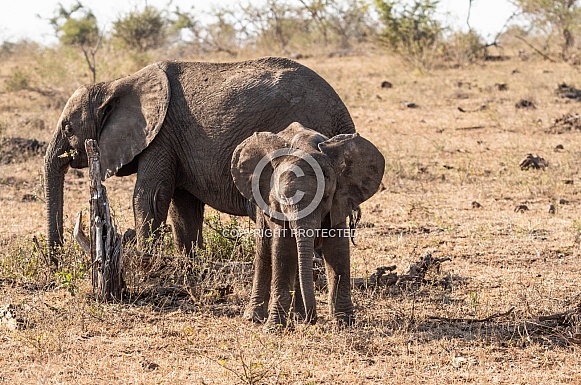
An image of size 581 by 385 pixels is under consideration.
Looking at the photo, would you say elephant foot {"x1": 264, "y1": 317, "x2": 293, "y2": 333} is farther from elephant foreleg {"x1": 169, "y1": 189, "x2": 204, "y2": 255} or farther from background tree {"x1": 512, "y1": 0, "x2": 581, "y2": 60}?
background tree {"x1": 512, "y1": 0, "x2": 581, "y2": 60}

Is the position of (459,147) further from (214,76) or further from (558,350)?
(558,350)

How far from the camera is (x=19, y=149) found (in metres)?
12.6

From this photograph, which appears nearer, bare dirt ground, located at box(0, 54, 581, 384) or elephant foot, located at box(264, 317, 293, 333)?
bare dirt ground, located at box(0, 54, 581, 384)

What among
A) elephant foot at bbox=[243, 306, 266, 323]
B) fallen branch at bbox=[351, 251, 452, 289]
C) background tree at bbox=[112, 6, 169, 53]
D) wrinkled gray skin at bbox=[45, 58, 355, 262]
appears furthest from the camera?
background tree at bbox=[112, 6, 169, 53]

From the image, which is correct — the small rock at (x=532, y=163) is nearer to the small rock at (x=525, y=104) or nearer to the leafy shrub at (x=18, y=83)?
the small rock at (x=525, y=104)

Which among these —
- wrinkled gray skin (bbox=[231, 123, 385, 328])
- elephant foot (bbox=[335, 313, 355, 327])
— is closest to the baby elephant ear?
wrinkled gray skin (bbox=[231, 123, 385, 328])

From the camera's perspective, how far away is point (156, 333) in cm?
591

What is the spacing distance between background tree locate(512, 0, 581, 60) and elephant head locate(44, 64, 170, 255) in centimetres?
1786

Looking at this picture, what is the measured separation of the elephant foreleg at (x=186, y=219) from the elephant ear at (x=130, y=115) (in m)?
0.69

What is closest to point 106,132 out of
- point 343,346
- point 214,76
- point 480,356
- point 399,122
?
point 214,76

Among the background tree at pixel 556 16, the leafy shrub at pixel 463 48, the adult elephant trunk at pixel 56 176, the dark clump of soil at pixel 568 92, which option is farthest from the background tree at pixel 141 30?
the adult elephant trunk at pixel 56 176

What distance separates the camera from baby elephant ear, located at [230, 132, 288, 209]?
5.64m

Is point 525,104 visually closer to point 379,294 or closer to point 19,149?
point 19,149

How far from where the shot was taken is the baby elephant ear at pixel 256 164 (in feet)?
18.5
